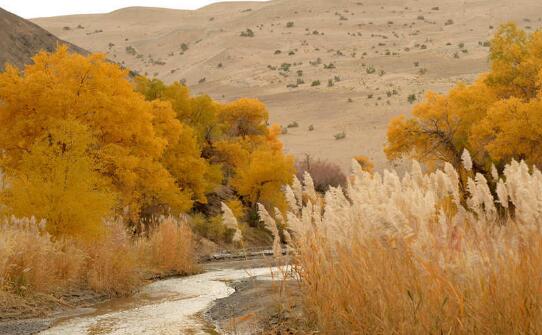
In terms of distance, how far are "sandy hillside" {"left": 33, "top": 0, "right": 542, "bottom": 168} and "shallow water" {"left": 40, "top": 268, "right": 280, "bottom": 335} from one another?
119 feet

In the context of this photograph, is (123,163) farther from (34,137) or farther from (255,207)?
(255,207)

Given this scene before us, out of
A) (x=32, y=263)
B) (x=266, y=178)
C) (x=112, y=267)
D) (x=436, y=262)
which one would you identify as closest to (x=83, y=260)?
(x=112, y=267)

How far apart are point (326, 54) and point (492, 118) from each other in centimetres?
6761

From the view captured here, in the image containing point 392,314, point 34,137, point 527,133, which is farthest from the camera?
point 527,133

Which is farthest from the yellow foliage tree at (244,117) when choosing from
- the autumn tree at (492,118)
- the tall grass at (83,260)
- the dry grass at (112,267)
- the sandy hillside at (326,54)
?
the dry grass at (112,267)

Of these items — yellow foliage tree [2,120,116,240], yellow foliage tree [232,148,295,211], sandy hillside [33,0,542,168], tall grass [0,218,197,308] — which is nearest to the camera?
tall grass [0,218,197,308]

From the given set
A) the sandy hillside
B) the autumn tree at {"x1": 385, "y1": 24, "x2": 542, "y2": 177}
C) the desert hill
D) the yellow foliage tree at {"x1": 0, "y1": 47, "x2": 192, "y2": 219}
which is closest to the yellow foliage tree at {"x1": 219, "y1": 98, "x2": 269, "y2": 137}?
the sandy hillside

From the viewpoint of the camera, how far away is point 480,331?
5.15 meters

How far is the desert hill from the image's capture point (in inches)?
1937

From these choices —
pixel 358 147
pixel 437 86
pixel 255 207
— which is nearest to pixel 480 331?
pixel 255 207

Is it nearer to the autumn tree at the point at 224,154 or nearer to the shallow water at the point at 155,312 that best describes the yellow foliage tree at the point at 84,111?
the shallow water at the point at 155,312

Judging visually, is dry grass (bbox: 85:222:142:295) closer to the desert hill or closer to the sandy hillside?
the desert hill

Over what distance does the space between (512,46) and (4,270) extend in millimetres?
24441

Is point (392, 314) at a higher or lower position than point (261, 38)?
lower
